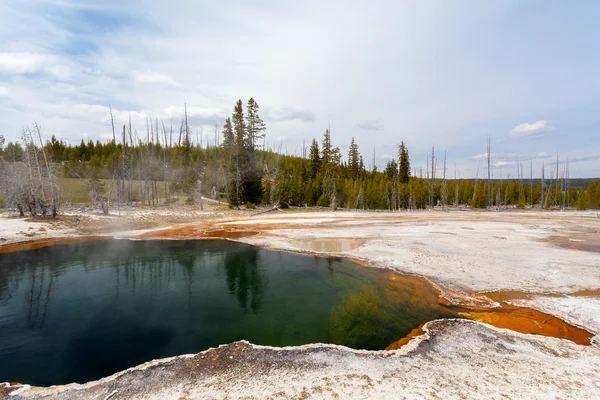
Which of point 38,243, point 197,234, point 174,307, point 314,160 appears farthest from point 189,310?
point 314,160

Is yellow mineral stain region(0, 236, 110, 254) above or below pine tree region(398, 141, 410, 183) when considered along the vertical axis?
below

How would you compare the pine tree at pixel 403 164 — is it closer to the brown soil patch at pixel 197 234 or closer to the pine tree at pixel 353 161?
the pine tree at pixel 353 161

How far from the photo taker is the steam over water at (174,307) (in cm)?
799

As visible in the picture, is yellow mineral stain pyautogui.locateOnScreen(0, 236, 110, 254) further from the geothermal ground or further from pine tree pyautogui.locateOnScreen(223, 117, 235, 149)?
pine tree pyautogui.locateOnScreen(223, 117, 235, 149)

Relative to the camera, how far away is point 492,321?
905cm

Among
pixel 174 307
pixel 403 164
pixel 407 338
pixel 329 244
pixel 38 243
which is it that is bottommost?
pixel 174 307

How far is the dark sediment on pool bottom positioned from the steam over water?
0.04 meters

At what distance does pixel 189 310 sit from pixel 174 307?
78 cm

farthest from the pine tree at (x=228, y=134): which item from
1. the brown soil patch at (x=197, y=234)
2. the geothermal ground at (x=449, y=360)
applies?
the geothermal ground at (x=449, y=360)

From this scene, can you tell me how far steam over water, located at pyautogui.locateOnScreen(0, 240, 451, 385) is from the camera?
7988 millimetres

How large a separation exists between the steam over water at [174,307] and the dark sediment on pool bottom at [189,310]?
0.04 metres

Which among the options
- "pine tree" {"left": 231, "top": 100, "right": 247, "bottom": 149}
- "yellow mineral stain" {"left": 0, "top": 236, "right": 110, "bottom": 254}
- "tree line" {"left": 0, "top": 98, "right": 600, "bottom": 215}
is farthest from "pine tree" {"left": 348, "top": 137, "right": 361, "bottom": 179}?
"yellow mineral stain" {"left": 0, "top": 236, "right": 110, "bottom": 254}

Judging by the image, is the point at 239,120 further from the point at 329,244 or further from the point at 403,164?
the point at 403,164

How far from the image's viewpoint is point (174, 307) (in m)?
11.2
